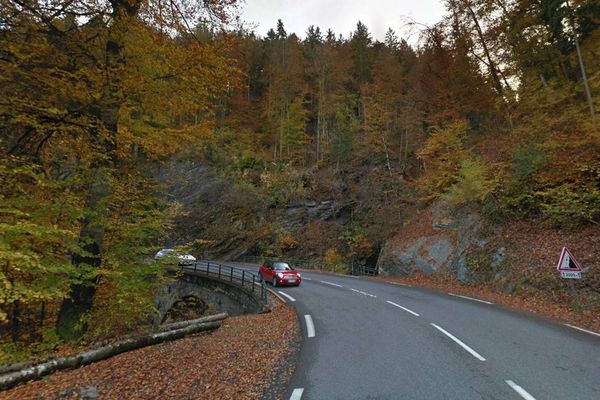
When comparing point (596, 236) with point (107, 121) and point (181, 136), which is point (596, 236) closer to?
point (181, 136)

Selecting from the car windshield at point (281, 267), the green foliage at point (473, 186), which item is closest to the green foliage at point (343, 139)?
the green foliage at point (473, 186)

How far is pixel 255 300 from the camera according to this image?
53.9 feet

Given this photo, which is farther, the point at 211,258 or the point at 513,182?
the point at 211,258

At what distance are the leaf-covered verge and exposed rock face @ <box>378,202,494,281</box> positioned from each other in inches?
545

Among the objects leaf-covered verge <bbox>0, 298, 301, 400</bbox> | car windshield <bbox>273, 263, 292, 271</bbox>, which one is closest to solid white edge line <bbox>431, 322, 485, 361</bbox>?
leaf-covered verge <bbox>0, 298, 301, 400</bbox>

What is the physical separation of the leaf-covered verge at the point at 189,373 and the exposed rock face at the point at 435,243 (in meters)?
13.8

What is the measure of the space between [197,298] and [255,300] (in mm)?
10106

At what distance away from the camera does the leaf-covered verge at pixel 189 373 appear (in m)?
5.48

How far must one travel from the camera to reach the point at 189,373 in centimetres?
642

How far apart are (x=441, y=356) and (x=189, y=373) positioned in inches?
206

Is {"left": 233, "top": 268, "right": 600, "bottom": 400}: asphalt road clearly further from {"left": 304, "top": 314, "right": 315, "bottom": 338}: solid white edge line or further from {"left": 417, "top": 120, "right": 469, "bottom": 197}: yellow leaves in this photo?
{"left": 417, "top": 120, "right": 469, "bottom": 197}: yellow leaves

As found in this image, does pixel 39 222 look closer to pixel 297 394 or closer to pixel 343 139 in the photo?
pixel 297 394

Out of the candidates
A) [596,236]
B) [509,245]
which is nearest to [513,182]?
[509,245]

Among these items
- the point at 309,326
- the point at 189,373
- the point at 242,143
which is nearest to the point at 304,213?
the point at 242,143
